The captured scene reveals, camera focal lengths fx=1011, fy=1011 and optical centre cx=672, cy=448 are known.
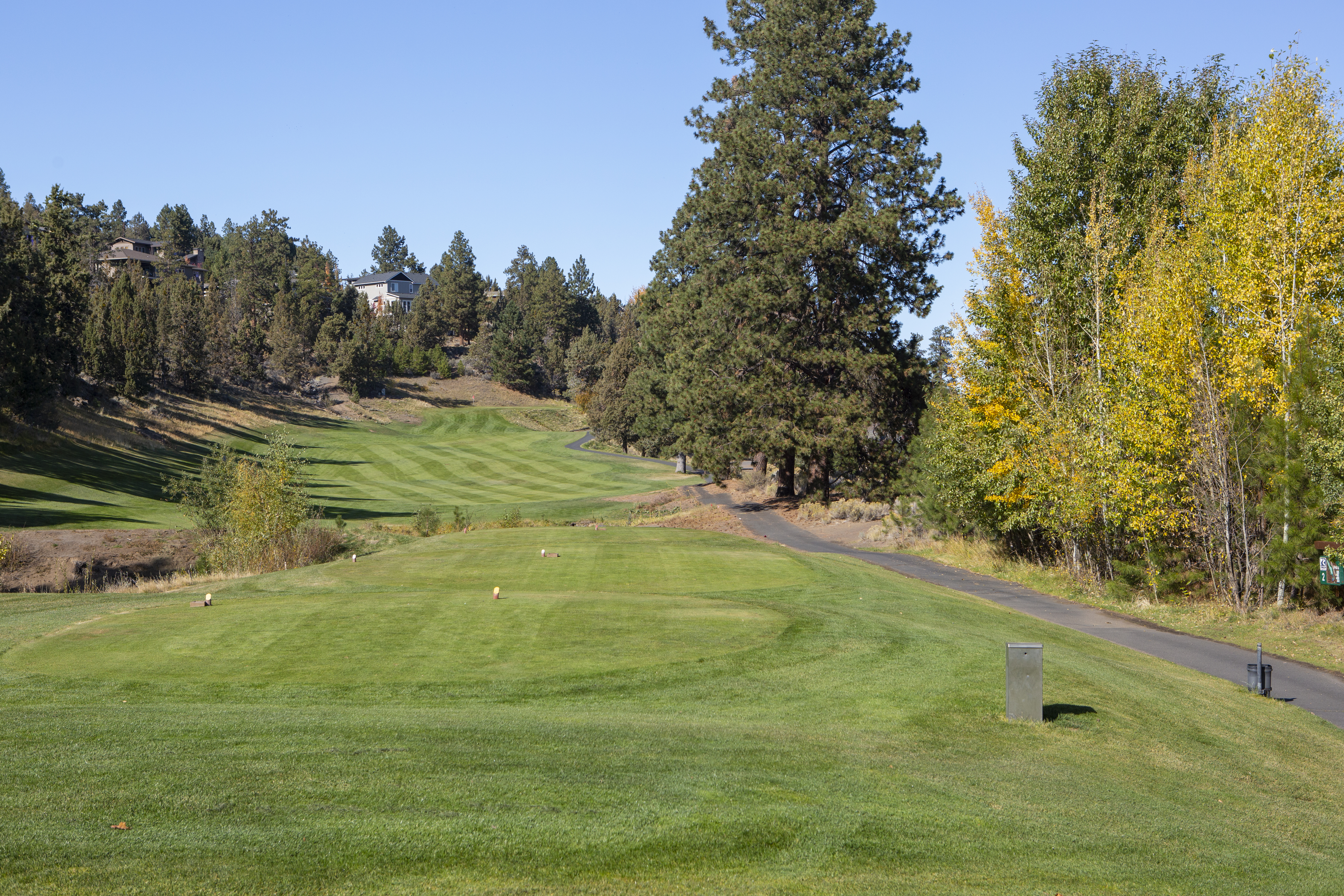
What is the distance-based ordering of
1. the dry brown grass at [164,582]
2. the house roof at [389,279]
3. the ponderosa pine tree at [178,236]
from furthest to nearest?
the house roof at [389,279], the ponderosa pine tree at [178,236], the dry brown grass at [164,582]

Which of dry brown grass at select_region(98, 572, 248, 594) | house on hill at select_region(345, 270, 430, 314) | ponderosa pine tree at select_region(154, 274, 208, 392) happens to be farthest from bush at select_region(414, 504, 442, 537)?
house on hill at select_region(345, 270, 430, 314)

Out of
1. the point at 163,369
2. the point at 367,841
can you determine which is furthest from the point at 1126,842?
the point at 163,369

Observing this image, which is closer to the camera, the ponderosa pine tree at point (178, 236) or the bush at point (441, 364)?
the bush at point (441, 364)

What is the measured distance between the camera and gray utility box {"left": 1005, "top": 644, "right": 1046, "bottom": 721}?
13.2m

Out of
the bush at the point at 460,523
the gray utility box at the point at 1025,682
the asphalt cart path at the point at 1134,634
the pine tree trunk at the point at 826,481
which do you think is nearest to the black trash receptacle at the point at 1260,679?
the asphalt cart path at the point at 1134,634

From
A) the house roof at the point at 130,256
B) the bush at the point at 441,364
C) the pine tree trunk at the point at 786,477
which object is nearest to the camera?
the pine tree trunk at the point at 786,477

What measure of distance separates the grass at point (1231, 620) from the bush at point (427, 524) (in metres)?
22.9

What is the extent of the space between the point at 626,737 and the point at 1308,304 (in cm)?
2131

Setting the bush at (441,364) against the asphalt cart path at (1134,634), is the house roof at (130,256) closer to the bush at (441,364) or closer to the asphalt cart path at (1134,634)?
the bush at (441,364)

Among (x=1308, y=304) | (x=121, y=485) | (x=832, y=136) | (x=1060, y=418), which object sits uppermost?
(x=832, y=136)

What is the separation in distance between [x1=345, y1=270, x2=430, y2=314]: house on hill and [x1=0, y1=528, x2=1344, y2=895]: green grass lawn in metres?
177

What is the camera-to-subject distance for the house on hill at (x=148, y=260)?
141 m

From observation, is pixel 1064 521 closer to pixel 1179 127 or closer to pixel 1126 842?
pixel 1179 127

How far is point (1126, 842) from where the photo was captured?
8.99m
